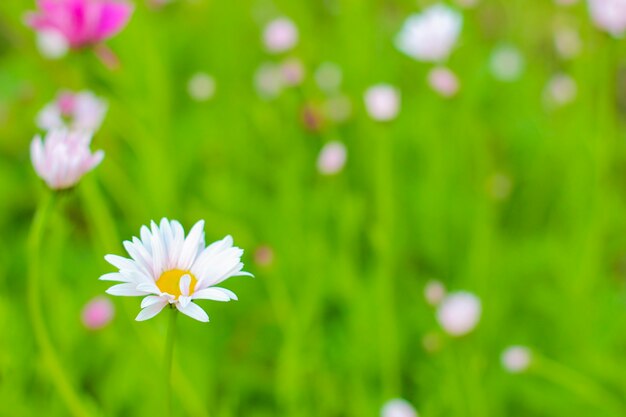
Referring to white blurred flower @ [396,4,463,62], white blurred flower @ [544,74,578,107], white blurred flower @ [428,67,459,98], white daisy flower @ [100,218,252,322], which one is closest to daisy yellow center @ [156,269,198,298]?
white daisy flower @ [100,218,252,322]

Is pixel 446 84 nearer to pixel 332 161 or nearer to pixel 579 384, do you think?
pixel 332 161

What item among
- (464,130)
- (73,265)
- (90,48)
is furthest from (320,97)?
(90,48)

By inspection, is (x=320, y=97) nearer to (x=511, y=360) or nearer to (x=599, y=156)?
(x=599, y=156)

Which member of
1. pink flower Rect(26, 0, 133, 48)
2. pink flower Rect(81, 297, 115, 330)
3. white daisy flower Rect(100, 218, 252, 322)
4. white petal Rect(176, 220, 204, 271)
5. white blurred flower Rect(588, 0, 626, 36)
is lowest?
white daisy flower Rect(100, 218, 252, 322)

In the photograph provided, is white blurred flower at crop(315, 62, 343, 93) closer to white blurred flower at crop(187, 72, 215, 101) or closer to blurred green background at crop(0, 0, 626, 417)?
blurred green background at crop(0, 0, 626, 417)

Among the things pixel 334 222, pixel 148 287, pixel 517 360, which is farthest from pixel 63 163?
pixel 334 222

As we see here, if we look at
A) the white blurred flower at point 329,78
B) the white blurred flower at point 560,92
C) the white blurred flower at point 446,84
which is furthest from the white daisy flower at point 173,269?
the white blurred flower at point 560,92
